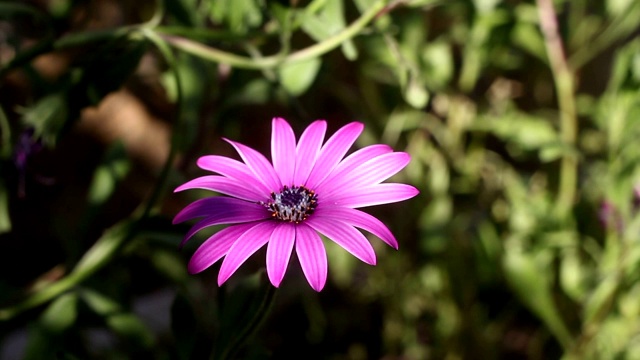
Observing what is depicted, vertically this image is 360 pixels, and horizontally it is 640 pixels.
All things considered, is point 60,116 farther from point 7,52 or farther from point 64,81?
point 7,52

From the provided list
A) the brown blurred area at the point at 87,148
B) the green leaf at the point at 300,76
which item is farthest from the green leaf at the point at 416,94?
the brown blurred area at the point at 87,148

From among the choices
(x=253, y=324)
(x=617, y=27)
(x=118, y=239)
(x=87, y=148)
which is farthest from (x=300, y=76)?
(x=87, y=148)

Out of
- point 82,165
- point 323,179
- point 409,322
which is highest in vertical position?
point 82,165

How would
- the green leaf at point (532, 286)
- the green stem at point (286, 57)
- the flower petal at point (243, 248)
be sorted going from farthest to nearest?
the green leaf at point (532, 286) → the green stem at point (286, 57) → the flower petal at point (243, 248)

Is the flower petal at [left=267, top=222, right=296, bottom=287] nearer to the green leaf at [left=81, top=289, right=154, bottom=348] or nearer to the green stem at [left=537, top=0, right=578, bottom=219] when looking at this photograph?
the green leaf at [left=81, top=289, right=154, bottom=348]

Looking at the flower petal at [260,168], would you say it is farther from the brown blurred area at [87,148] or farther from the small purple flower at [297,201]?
the brown blurred area at [87,148]

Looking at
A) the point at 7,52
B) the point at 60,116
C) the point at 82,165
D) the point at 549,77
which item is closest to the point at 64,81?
the point at 60,116
